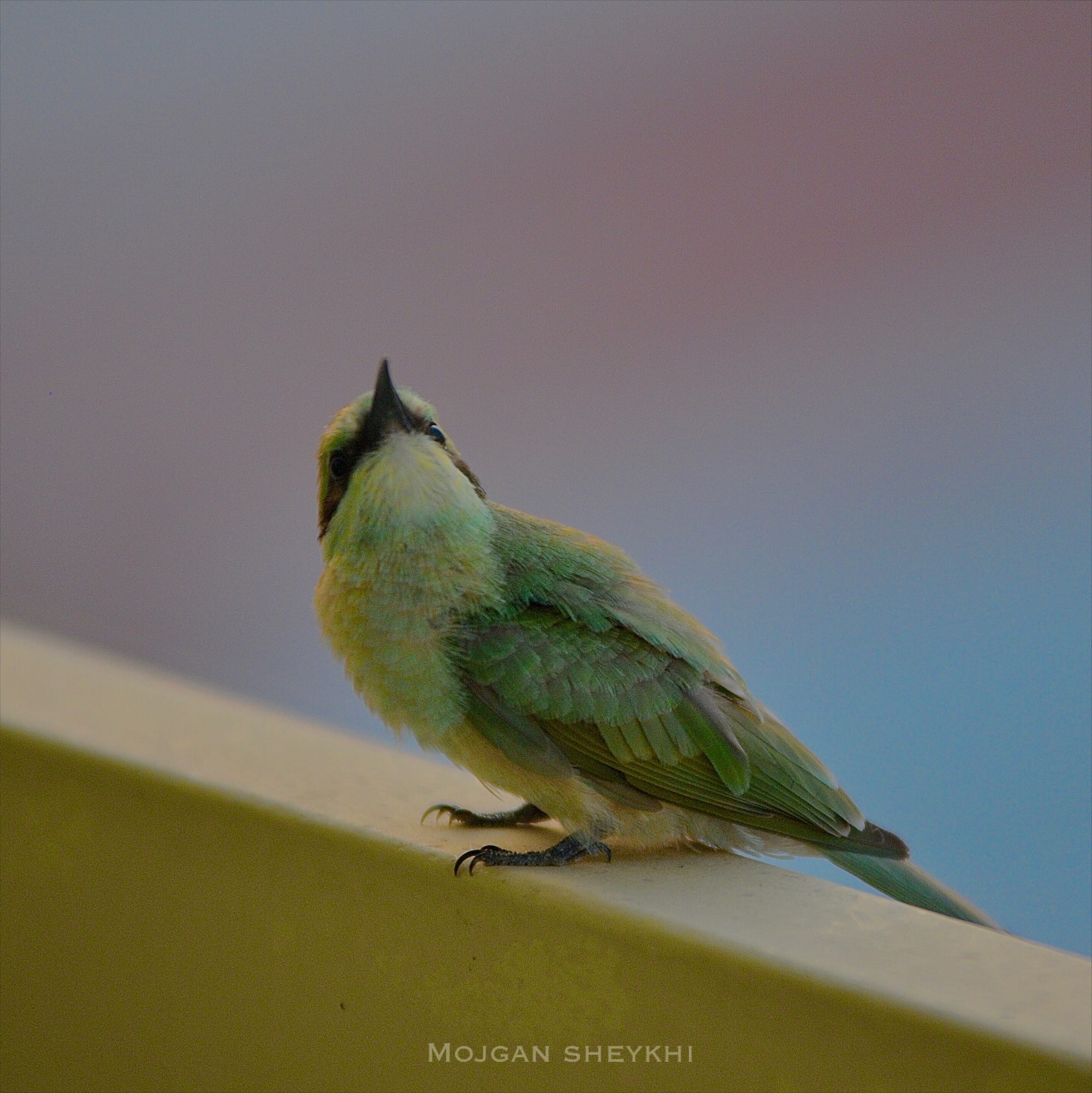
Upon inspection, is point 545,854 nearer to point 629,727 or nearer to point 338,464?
point 629,727

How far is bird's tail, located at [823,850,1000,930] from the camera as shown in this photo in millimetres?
1346

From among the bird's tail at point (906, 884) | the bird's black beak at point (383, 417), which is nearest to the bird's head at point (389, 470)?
the bird's black beak at point (383, 417)

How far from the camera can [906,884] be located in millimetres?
1361

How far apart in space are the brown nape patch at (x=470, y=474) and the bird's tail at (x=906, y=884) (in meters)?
0.60

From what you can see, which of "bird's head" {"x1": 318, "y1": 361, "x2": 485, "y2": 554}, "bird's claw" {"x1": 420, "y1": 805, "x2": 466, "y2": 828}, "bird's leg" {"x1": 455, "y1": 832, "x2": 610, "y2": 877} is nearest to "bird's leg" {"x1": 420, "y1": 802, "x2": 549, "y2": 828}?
"bird's claw" {"x1": 420, "y1": 805, "x2": 466, "y2": 828}

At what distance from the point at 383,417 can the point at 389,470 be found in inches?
2.4

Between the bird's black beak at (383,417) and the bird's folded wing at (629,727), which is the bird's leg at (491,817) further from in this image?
the bird's black beak at (383,417)

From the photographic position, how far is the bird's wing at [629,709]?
129 centimetres

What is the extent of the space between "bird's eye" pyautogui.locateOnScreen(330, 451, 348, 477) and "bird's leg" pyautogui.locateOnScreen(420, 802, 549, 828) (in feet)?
1.36

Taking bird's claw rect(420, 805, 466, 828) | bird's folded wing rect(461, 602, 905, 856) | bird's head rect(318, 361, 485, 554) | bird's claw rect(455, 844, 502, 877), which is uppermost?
bird's head rect(318, 361, 485, 554)

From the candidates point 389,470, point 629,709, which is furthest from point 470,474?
point 629,709

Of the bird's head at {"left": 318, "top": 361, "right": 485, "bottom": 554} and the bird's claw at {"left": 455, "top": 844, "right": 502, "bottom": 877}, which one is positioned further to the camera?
the bird's head at {"left": 318, "top": 361, "right": 485, "bottom": 554}

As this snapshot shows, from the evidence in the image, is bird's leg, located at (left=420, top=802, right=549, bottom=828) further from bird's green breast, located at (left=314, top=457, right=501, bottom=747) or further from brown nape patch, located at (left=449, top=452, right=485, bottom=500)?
brown nape patch, located at (left=449, top=452, right=485, bottom=500)

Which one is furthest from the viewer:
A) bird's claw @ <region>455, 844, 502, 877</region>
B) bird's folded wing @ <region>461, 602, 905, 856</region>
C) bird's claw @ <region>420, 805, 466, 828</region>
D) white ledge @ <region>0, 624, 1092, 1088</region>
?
bird's claw @ <region>420, 805, 466, 828</region>
